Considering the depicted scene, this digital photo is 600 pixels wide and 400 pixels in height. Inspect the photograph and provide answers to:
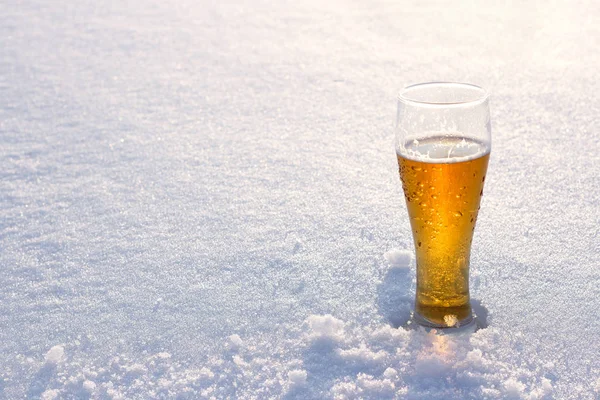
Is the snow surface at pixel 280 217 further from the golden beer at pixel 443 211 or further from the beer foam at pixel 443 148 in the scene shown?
the beer foam at pixel 443 148

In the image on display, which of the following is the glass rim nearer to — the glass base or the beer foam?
the beer foam

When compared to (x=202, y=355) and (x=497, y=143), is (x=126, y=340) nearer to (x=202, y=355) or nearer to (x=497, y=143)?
(x=202, y=355)

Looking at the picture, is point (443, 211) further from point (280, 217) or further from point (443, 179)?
point (280, 217)

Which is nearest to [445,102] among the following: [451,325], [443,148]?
[443,148]

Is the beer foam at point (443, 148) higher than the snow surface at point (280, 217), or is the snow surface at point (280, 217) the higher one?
the beer foam at point (443, 148)

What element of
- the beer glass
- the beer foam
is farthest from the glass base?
the beer foam

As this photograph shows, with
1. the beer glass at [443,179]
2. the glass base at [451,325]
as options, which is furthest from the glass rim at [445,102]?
the glass base at [451,325]

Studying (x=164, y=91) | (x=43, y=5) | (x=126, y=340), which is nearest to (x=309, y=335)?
(x=126, y=340)
